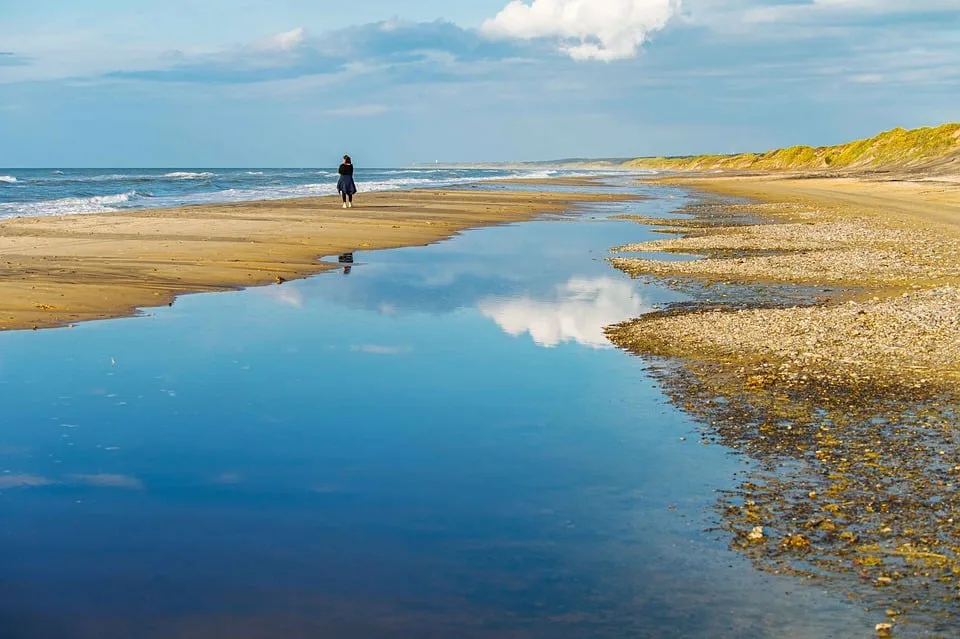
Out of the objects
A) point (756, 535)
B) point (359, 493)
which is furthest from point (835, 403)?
point (359, 493)

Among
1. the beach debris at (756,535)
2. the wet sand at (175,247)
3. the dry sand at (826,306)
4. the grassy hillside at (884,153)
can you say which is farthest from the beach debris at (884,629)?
the grassy hillside at (884,153)

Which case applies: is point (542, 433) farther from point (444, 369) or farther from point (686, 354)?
point (686, 354)

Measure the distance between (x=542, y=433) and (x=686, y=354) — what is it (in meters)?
4.13

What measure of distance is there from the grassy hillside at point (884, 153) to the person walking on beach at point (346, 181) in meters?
57.2

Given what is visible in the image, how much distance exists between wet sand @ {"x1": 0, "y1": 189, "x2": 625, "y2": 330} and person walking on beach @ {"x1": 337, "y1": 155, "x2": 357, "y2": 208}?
0.88m

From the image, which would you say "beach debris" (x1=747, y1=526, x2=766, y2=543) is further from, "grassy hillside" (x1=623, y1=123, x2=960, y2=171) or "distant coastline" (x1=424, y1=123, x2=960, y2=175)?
"grassy hillside" (x1=623, y1=123, x2=960, y2=171)

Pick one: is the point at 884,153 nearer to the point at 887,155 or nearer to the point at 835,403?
the point at 887,155

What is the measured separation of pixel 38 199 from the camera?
58625 mm

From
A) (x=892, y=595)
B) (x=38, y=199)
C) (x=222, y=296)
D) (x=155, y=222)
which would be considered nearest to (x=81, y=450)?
(x=892, y=595)

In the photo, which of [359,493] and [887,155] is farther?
[887,155]

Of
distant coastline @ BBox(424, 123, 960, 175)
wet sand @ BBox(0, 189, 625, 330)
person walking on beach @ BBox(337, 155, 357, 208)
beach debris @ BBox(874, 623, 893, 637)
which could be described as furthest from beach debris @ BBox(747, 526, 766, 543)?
distant coastline @ BBox(424, 123, 960, 175)

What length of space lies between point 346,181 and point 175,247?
20186 millimetres

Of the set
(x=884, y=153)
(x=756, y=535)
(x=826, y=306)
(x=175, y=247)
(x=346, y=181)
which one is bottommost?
(x=756, y=535)

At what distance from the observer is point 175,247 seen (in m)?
26.0
